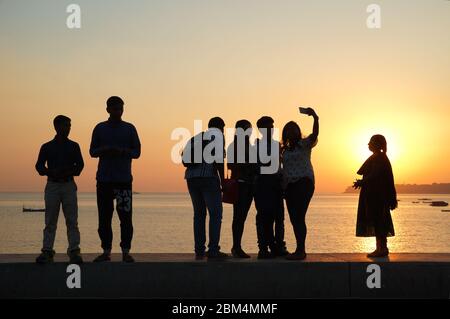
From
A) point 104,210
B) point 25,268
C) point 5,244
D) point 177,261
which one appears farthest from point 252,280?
point 5,244

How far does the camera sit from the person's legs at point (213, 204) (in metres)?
8.89

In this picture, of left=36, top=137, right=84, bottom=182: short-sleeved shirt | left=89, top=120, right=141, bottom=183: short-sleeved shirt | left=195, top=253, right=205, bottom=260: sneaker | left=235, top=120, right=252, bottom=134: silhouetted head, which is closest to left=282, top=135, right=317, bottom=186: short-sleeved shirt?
left=235, top=120, right=252, bottom=134: silhouetted head

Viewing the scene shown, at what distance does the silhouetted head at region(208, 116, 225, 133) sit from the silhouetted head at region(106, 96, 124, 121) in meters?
1.24

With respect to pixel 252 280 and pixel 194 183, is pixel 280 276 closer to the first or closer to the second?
pixel 252 280

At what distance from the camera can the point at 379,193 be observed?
9.68 m

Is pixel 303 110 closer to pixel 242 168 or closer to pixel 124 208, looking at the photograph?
pixel 242 168

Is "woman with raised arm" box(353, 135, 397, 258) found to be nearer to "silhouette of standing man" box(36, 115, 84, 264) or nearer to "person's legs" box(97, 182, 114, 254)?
"person's legs" box(97, 182, 114, 254)

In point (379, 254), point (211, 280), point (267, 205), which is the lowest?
point (211, 280)

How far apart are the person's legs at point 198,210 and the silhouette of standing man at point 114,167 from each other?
0.88 m

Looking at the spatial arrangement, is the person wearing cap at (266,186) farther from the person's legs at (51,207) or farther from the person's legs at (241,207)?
the person's legs at (51,207)

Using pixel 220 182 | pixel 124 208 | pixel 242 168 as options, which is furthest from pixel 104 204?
pixel 242 168

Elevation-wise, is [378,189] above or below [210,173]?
below

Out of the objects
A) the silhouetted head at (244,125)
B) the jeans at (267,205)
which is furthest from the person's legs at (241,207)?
the silhouetted head at (244,125)

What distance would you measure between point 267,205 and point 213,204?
82cm
